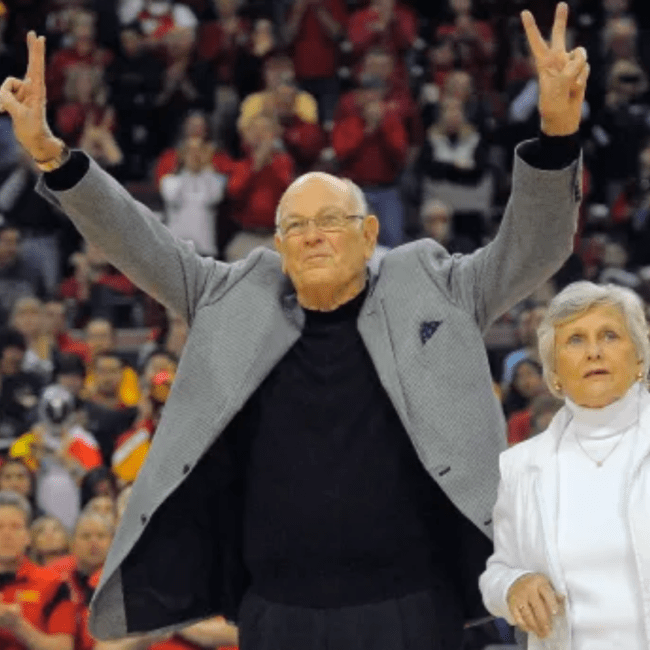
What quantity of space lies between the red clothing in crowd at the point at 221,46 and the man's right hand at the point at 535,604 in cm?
1028

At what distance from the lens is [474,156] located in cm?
1309

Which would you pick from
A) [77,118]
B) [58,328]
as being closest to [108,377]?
[58,328]

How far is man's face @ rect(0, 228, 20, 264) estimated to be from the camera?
12.7m

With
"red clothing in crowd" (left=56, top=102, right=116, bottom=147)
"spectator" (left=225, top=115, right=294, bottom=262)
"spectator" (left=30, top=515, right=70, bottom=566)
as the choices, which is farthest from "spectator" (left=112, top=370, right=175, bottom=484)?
"red clothing in crowd" (left=56, top=102, right=116, bottom=147)

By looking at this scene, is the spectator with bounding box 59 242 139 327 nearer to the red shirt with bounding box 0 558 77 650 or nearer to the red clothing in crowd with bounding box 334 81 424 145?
the red clothing in crowd with bounding box 334 81 424 145

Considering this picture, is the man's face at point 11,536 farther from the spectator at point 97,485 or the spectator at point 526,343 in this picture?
the spectator at point 526,343

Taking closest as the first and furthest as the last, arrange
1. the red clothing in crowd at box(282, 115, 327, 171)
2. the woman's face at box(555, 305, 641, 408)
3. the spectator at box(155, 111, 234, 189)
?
the woman's face at box(555, 305, 641, 408)
the spectator at box(155, 111, 234, 189)
the red clothing in crowd at box(282, 115, 327, 171)

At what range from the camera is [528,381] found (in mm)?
10508

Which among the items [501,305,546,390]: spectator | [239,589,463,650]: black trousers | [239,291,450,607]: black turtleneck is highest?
[501,305,546,390]: spectator

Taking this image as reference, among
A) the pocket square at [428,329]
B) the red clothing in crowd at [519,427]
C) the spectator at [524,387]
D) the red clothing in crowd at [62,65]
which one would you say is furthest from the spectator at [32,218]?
the pocket square at [428,329]

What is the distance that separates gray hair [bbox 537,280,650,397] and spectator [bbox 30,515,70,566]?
4.41 metres

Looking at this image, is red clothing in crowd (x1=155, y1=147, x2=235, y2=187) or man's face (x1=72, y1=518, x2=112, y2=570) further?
red clothing in crowd (x1=155, y1=147, x2=235, y2=187)

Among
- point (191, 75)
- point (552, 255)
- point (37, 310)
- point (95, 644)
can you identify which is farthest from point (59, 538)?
point (191, 75)

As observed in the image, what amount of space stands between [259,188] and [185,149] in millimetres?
563
